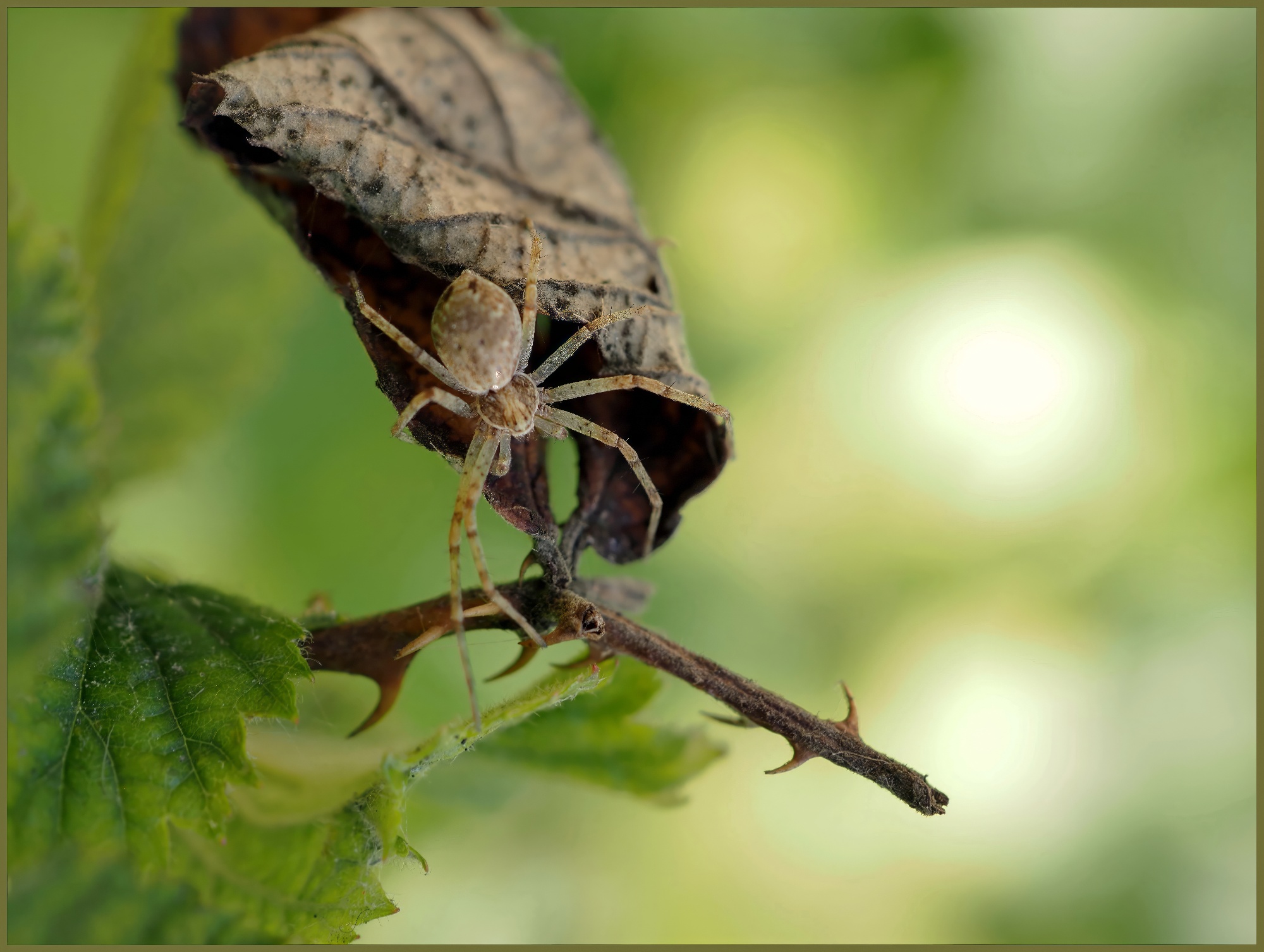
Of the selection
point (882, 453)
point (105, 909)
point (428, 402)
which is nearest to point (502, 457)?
point (428, 402)

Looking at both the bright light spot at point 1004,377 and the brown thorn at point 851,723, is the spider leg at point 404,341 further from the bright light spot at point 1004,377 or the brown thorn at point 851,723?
the bright light spot at point 1004,377

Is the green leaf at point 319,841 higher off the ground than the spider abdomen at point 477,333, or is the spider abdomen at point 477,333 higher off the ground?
the spider abdomen at point 477,333

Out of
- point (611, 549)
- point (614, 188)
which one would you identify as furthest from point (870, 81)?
point (611, 549)

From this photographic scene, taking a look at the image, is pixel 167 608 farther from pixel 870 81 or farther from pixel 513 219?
pixel 870 81

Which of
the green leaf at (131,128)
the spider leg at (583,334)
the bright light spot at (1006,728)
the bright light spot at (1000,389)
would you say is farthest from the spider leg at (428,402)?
the bright light spot at (1006,728)

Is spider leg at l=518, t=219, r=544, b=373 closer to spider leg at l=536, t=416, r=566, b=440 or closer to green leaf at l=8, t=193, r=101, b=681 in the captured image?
spider leg at l=536, t=416, r=566, b=440
